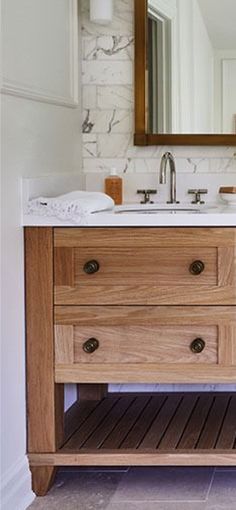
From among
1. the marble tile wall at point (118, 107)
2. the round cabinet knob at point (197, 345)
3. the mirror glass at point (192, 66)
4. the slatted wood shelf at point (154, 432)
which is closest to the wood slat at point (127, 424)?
the slatted wood shelf at point (154, 432)

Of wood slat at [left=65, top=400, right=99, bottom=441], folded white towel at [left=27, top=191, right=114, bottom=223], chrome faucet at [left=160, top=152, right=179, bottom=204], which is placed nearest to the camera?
folded white towel at [left=27, top=191, right=114, bottom=223]

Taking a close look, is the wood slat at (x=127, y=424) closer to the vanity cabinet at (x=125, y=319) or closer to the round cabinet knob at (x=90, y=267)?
the vanity cabinet at (x=125, y=319)

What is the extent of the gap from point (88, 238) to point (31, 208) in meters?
0.17

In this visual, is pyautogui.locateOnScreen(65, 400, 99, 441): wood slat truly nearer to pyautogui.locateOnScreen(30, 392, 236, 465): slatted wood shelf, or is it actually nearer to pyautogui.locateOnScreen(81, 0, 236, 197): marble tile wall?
pyautogui.locateOnScreen(30, 392, 236, 465): slatted wood shelf

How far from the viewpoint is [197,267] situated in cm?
233

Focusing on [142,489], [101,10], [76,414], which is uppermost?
[101,10]

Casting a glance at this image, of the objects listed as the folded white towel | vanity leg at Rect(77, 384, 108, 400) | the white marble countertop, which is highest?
the folded white towel

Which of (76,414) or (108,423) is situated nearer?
(108,423)

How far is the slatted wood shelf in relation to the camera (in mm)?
2391

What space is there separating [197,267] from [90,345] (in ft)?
1.15

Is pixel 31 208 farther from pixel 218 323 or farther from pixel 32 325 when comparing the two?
pixel 218 323

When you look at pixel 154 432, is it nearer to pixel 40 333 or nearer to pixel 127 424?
pixel 127 424

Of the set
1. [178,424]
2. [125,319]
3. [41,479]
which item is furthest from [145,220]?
[41,479]

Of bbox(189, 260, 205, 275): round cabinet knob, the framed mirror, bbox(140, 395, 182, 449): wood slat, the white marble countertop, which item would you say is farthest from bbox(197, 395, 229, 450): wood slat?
the framed mirror
